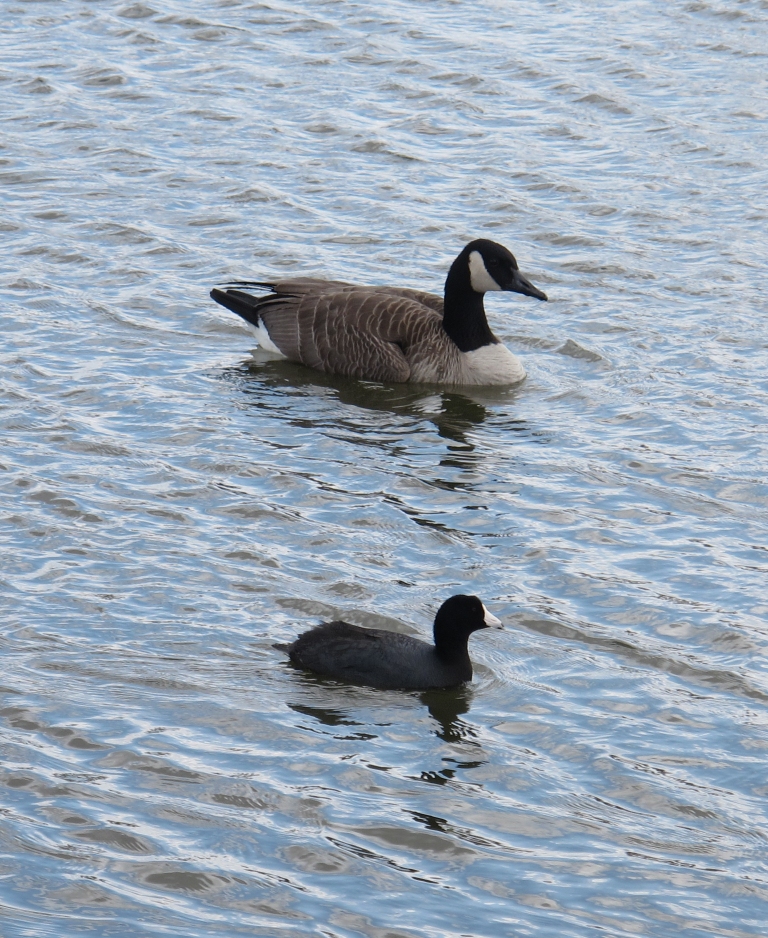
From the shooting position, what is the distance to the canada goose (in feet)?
46.0

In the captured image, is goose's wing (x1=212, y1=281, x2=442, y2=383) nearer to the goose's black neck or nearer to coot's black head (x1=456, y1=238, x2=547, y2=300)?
the goose's black neck

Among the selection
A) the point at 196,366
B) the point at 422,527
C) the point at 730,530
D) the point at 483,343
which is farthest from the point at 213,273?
the point at 730,530

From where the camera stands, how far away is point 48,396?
1280 centimetres

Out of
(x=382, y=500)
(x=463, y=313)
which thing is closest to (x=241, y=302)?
(x=463, y=313)

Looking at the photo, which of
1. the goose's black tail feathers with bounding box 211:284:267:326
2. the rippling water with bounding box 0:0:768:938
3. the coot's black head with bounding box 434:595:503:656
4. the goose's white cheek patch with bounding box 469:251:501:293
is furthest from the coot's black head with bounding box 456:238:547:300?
the coot's black head with bounding box 434:595:503:656

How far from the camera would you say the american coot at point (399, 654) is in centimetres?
891

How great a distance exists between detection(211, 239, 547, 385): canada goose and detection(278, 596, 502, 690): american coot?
521cm

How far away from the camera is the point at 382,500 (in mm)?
11398

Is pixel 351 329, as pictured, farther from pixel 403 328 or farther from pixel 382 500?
pixel 382 500

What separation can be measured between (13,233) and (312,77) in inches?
248

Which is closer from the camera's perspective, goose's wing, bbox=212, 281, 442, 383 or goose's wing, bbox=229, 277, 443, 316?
goose's wing, bbox=212, 281, 442, 383

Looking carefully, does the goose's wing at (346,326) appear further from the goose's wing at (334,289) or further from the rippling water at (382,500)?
the rippling water at (382,500)

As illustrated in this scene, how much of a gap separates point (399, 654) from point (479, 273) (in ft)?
19.1

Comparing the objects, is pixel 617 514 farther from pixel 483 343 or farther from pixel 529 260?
pixel 529 260
